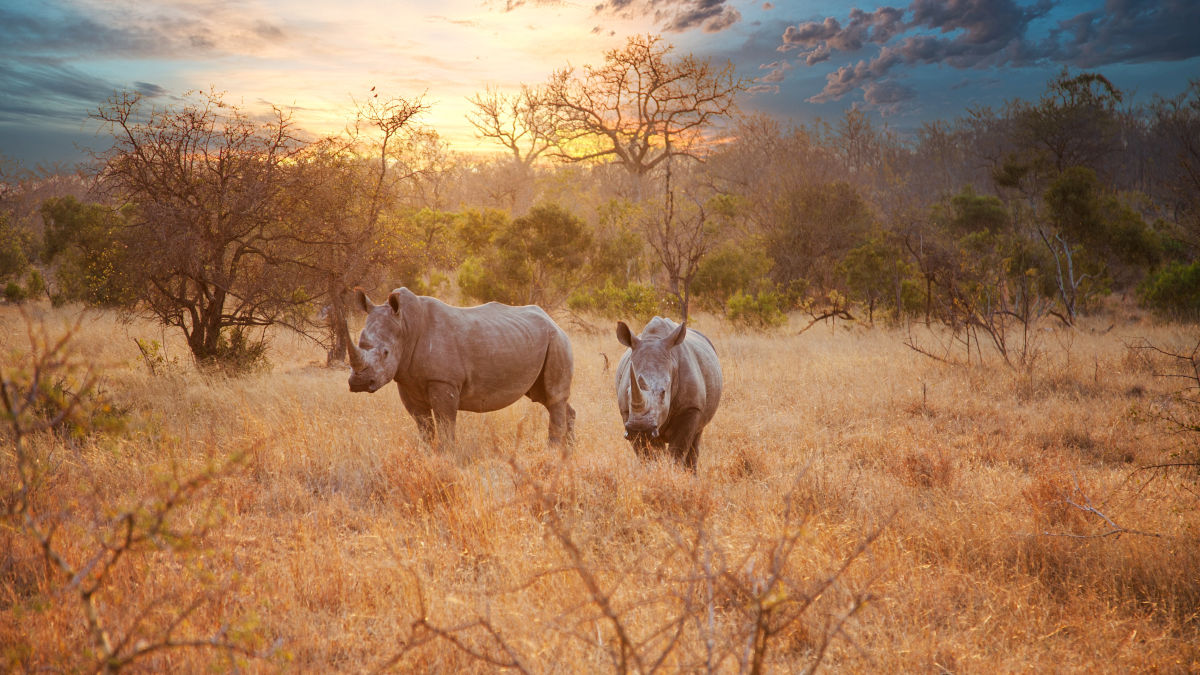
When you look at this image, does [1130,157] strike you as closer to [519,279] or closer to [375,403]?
[519,279]

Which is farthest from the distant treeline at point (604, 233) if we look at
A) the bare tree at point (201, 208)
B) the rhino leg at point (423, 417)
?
the rhino leg at point (423, 417)

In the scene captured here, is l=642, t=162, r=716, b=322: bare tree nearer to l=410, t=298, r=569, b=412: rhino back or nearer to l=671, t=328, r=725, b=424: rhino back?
l=410, t=298, r=569, b=412: rhino back

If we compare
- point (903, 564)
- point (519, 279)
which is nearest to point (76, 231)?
point (519, 279)

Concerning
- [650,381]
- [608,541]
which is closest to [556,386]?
[650,381]

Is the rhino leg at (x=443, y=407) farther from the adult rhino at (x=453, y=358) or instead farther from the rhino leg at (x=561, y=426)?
the rhino leg at (x=561, y=426)

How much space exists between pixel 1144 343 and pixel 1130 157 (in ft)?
141

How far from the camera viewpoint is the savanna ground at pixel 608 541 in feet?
9.97

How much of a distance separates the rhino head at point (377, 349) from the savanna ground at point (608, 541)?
0.74 m

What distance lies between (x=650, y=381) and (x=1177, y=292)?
13867mm

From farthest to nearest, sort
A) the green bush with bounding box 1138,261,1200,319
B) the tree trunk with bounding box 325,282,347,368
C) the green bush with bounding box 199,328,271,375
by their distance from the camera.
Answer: the green bush with bounding box 1138,261,1200,319
the tree trunk with bounding box 325,282,347,368
the green bush with bounding box 199,328,271,375

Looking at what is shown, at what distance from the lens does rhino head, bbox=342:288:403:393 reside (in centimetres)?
588

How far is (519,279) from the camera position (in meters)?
17.4

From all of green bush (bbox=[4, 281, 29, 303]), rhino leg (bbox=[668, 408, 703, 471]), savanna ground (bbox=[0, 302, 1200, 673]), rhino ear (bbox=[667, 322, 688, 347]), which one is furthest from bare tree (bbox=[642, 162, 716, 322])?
green bush (bbox=[4, 281, 29, 303])

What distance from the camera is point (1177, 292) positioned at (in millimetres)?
13711
